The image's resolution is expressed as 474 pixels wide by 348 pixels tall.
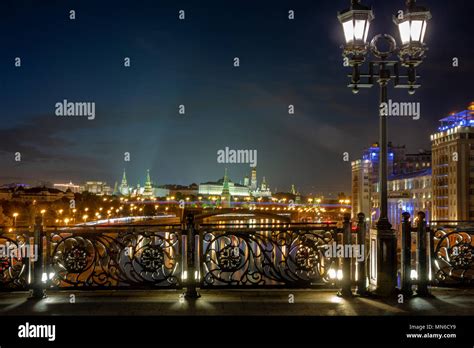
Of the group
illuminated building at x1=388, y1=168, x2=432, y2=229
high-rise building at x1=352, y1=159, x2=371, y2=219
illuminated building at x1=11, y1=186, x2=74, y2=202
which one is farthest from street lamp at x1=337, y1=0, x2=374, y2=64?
illuminated building at x1=11, y1=186, x2=74, y2=202

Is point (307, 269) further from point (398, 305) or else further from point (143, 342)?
point (143, 342)

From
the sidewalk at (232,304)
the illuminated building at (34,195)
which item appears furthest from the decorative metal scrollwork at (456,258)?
the illuminated building at (34,195)

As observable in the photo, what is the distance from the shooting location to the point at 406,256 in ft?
24.0

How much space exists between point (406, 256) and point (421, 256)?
27cm

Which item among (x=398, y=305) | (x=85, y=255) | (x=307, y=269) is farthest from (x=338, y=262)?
(x=85, y=255)

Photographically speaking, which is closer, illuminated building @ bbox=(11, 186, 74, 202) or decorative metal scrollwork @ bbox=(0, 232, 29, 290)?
decorative metal scrollwork @ bbox=(0, 232, 29, 290)

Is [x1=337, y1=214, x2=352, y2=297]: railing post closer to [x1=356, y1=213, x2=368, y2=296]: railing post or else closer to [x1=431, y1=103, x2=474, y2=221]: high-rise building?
[x1=356, y1=213, x2=368, y2=296]: railing post

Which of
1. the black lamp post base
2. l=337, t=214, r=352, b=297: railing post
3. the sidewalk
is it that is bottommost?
the sidewalk

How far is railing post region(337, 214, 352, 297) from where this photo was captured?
7.17 meters

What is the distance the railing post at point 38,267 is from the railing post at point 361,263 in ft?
17.3

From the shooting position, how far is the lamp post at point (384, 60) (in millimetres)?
7266

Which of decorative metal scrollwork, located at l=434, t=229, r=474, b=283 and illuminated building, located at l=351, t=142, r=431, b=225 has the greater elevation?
illuminated building, located at l=351, t=142, r=431, b=225

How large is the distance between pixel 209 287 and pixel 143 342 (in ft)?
5.94

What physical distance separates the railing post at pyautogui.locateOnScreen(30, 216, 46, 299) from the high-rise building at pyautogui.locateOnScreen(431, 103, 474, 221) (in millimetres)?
76550
